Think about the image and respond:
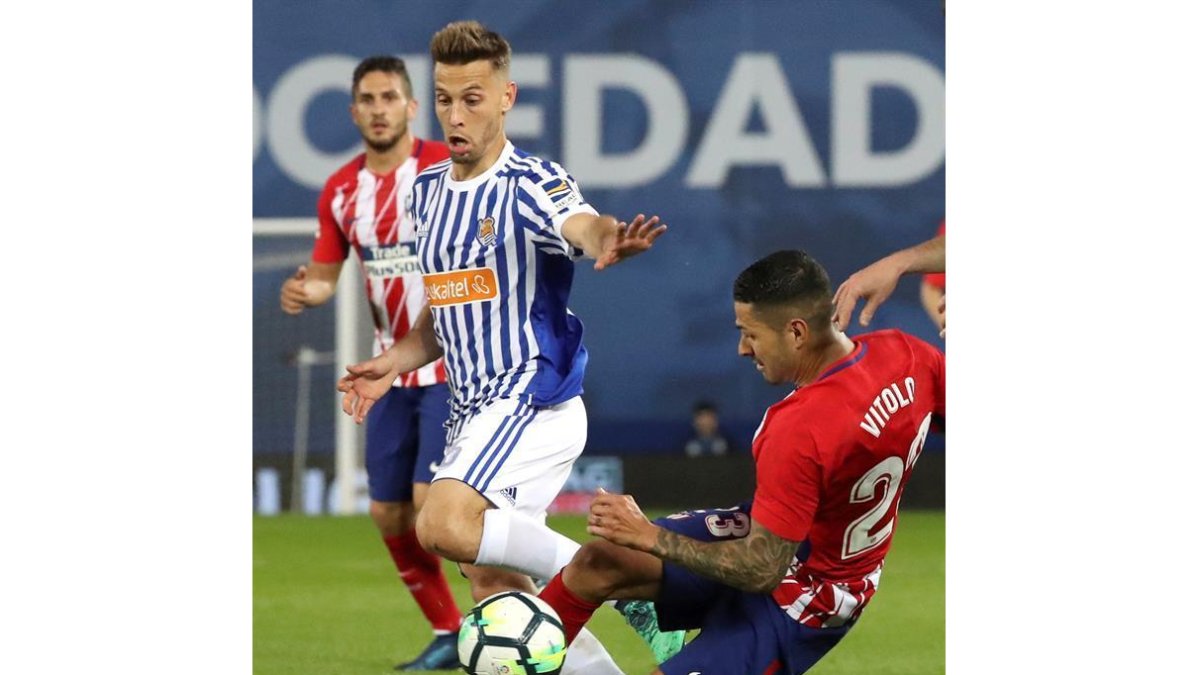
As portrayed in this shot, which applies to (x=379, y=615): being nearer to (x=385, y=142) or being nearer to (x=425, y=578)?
(x=425, y=578)

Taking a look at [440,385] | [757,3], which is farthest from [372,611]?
[757,3]

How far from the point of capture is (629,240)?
3.55 meters

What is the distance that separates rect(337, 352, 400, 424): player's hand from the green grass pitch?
1210 mm

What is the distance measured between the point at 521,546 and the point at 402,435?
4.97 feet

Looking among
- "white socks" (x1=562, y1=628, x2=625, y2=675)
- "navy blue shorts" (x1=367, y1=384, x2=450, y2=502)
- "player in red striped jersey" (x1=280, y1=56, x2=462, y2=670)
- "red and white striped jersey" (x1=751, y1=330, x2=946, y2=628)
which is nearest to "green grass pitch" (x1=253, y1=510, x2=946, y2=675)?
"player in red striped jersey" (x1=280, y1=56, x2=462, y2=670)

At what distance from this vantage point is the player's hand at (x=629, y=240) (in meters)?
3.48

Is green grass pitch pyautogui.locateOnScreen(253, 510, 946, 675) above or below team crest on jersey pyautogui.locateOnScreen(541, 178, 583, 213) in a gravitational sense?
below

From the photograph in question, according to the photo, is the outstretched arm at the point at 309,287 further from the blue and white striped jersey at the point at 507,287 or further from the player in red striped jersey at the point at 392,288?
the blue and white striped jersey at the point at 507,287

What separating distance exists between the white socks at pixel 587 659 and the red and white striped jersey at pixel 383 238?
1.54 m

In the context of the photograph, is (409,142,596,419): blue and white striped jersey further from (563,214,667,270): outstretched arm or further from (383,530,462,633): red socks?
(383,530,462,633): red socks

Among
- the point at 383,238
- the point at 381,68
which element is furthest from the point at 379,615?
the point at 381,68

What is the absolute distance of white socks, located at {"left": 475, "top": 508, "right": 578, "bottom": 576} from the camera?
4.12 meters

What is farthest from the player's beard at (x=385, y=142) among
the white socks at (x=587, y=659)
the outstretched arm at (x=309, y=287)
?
the white socks at (x=587, y=659)
